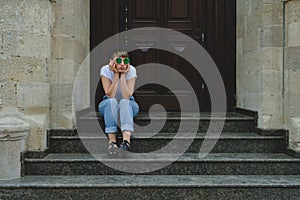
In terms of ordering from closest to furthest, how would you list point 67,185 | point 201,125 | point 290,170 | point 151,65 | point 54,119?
point 67,185 → point 290,170 → point 54,119 → point 201,125 → point 151,65

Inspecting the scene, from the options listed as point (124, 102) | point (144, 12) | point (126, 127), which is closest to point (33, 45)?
point (124, 102)

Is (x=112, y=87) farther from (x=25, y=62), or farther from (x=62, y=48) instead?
(x=25, y=62)

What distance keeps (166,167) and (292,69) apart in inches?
63.7

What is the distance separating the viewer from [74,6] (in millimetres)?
4234

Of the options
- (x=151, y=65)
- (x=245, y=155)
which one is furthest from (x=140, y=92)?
(x=245, y=155)

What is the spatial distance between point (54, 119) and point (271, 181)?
221 cm

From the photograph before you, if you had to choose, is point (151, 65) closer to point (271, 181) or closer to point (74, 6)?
point (74, 6)

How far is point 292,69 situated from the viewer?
399 cm

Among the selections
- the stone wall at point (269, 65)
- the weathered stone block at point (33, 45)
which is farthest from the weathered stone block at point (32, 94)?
the stone wall at point (269, 65)

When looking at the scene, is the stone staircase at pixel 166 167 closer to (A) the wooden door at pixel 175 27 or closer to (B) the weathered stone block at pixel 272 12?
(A) the wooden door at pixel 175 27

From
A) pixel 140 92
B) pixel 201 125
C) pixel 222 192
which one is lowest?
pixel 222 192

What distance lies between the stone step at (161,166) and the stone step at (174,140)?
0.32 m

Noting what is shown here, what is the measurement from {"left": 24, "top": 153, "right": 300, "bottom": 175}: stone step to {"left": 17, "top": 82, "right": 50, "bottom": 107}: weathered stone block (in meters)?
0.54

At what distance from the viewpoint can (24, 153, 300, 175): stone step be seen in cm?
367
